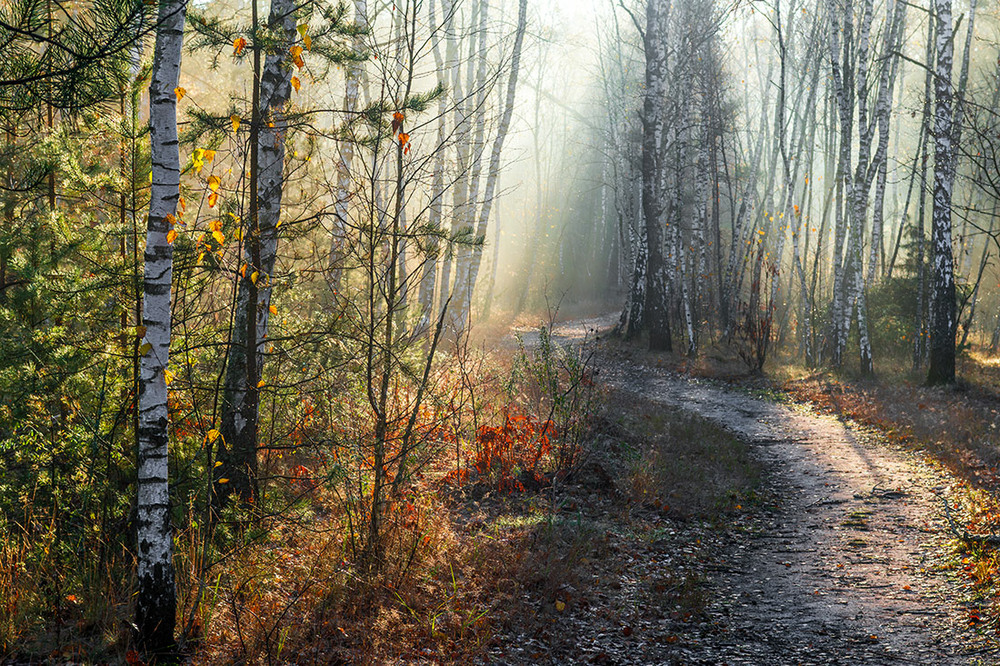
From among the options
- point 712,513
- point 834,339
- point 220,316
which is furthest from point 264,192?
point 834,339

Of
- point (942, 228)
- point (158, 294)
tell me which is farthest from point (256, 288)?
point (942, 228)

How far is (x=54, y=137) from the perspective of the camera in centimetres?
504

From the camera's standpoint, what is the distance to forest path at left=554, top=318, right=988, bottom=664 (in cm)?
439

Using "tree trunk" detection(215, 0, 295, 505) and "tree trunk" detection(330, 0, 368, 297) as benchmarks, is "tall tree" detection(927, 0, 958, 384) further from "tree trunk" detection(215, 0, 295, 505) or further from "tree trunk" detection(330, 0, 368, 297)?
"tree trunk" detection(215, 0, 295, 505)

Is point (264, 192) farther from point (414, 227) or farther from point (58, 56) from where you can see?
point (58, 56)

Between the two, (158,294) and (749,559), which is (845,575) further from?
(158,294)

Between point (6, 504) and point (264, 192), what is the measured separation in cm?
305

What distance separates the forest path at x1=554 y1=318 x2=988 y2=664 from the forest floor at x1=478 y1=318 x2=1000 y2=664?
2 centimetres

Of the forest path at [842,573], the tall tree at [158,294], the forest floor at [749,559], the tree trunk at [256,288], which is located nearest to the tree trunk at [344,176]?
the tree trunk at [256,288]

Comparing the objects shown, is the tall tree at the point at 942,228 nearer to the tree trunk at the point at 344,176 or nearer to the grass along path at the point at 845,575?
the grass along path at the point at 845,575

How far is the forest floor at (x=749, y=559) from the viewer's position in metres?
4.47

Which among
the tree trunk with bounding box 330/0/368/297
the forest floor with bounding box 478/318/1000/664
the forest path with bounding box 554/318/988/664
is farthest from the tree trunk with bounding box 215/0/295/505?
the forest path with bounding box 554/318/988/664

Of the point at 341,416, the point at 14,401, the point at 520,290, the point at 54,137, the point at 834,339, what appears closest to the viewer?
the point at 14,401

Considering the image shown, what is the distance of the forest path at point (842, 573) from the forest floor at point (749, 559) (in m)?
0.02
